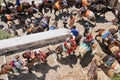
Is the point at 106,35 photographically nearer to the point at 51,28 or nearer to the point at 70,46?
the point at 70,46

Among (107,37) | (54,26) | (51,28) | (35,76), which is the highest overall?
(51,28)

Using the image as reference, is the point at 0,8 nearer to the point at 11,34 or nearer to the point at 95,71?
the point at 11,34

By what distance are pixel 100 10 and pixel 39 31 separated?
4.95 metres

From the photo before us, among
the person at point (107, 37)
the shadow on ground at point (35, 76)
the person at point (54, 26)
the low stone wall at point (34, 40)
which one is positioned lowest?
the shadow on ground at point (35, 76)

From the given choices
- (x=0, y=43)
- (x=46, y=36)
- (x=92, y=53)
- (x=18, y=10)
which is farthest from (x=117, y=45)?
(x=18, y=10)

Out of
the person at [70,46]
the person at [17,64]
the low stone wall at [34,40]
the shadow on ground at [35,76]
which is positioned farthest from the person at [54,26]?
the person at [17,64]

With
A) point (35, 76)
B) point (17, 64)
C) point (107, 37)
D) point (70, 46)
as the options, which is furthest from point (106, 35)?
point (17, 64)

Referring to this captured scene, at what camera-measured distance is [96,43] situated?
53.3 feet

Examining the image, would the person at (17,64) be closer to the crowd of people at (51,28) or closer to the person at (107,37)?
the crowd of people at (51,28)

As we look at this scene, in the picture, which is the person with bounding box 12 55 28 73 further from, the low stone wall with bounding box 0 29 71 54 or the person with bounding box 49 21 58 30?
the person with bounding box 49 21 58 30

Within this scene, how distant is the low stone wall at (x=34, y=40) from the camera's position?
1452 centimetres

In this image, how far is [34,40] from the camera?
49.0ft

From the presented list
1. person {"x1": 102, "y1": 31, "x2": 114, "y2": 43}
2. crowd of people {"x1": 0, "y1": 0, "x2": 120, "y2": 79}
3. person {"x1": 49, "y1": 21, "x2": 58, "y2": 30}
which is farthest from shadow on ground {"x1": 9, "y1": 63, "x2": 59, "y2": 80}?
person {"x1": 102, "y1": 31, "x2": 114, "y2": 43}

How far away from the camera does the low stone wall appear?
47.6 feet
